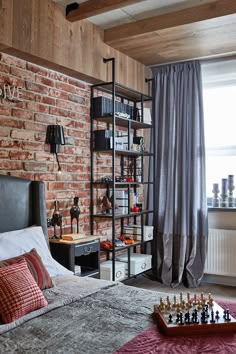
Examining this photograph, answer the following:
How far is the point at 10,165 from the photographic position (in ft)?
10.1

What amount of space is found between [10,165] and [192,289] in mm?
2489

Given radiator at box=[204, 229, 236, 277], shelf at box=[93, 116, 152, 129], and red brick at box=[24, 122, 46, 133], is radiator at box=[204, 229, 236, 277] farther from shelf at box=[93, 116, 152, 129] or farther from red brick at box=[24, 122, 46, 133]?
red brick at box=[24, 122, 46, 133]

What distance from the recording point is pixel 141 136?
490 centimetres

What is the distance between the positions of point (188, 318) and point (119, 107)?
9.77 ft

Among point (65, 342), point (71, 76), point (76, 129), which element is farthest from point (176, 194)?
point (65, 342)

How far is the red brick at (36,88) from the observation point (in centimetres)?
325

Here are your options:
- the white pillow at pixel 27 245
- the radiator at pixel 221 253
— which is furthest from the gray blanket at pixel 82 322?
the radiator at pixel 221 253

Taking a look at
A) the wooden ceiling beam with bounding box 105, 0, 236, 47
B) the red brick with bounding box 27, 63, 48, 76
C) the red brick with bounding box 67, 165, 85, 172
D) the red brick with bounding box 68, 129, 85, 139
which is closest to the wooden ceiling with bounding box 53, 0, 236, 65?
the wooden ceiling beam with bounding box 105, 0, 236, 47

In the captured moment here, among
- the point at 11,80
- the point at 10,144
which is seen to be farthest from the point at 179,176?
the point at 11,80

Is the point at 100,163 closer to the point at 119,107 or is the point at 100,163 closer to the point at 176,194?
the point at 119,107

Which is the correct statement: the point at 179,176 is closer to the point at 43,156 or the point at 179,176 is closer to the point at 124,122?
the point at 124,122

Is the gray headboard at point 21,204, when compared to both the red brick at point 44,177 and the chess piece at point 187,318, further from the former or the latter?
the chess piece at point 187,318

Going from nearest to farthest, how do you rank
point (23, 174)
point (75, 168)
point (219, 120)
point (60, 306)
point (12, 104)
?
1. point (60, 306)
2. point (12, 104)
3. point (23, 174)
4. point (75, 168)
5. point (219, 120)

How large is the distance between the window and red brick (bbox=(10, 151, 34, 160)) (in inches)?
89.7
